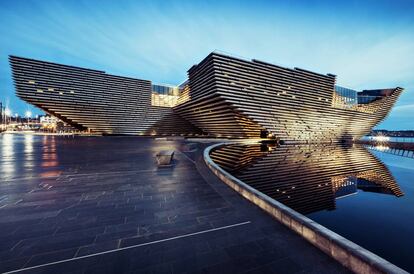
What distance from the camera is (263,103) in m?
44.6

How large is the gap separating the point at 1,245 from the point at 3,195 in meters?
3.38

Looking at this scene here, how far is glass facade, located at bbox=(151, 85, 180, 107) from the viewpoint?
60862 millimetres

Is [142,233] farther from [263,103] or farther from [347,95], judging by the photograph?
[347,95]

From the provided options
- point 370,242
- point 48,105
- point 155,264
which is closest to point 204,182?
point 155,264

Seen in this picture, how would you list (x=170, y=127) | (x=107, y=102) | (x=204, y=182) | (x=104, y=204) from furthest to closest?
1. (x=170, y=127)
2. (x=107, y=102)
3. (x=204, y=182)
4. (x=104, y=204)

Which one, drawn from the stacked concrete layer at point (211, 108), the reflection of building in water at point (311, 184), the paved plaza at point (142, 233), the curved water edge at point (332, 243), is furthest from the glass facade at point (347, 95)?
the paved plaza at point (142, 233)

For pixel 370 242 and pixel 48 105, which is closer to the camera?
pixel 370 242

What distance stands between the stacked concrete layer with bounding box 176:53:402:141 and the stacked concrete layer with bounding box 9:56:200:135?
11524 mm

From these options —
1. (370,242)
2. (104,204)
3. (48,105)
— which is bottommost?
(370,242)

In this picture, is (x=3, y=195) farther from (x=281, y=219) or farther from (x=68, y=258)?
(x=281, y=219)

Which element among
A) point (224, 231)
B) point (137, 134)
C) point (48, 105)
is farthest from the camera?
point (137, 134)

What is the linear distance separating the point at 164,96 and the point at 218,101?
88.7 feet

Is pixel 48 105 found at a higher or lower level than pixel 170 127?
higher

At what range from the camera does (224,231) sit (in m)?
3.68
